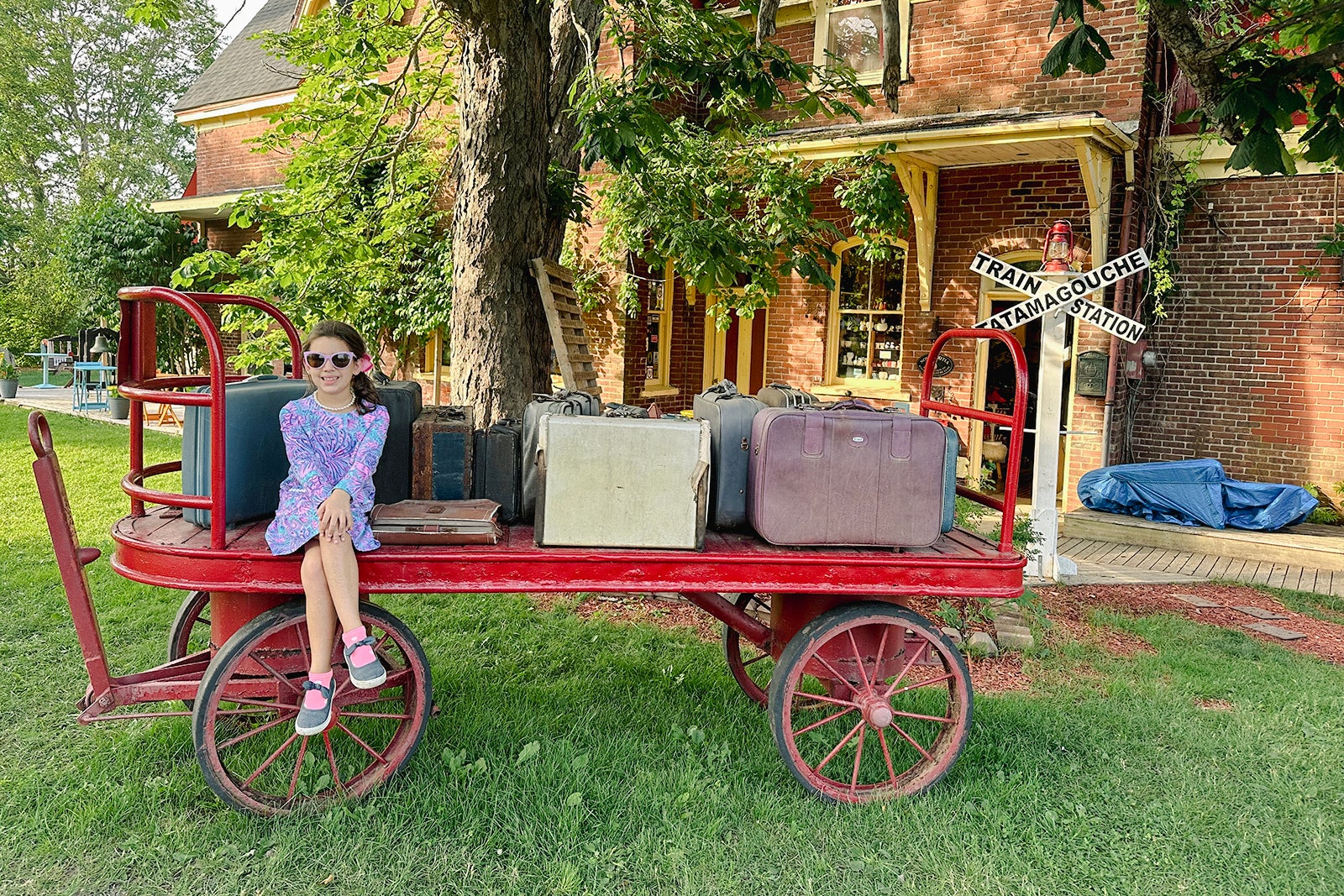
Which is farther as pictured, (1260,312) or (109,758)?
(1260,312)

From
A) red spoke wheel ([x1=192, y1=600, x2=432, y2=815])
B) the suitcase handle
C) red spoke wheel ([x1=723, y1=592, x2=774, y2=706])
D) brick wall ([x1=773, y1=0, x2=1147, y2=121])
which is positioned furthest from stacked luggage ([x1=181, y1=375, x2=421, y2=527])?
brick wall ([x1=773, y1=0, x2=1147, y2=121])

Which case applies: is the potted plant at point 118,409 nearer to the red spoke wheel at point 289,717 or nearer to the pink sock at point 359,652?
the red spoke wheel at point 289,717

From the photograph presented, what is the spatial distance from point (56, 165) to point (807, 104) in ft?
128

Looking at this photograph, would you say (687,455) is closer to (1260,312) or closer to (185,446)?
(185,446)

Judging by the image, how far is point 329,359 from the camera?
3.27 m

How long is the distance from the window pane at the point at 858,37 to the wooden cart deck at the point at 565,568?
9.11m

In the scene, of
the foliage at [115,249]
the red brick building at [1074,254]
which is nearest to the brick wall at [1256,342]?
the red brick building at [1074,254]

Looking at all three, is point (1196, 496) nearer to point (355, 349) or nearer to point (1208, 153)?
point (1208, 153)

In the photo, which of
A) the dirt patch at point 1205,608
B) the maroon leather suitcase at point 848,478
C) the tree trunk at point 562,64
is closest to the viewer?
the maroon leather suitcase at point 848,478

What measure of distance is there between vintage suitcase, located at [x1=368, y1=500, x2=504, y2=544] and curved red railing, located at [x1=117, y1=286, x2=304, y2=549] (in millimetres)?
506

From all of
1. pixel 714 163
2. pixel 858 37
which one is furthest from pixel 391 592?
pixel 858 37

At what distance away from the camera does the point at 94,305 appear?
17.3 metres

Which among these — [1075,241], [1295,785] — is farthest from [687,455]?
[1075,241]

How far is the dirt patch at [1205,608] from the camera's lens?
6172 mm
